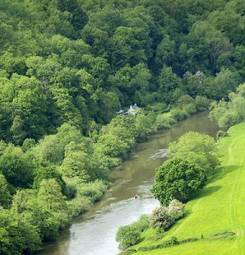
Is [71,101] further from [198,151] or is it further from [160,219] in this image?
[160,219]

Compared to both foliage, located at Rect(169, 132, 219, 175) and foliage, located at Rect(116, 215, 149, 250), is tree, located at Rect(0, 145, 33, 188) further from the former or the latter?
foliage, located at Rect(169, 132, 219, 175)

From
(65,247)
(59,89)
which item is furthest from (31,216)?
(59,89)

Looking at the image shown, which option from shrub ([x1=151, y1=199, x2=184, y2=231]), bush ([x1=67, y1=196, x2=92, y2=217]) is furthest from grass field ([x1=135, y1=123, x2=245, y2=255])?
bush ([x1=67, y1=196, x2=92, y2=217])

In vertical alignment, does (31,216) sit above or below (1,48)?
below

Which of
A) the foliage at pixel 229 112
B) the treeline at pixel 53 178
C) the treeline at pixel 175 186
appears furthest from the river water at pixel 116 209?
the foliage at pixel 229 112

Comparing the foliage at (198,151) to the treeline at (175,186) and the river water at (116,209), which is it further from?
the river water at (116,209)

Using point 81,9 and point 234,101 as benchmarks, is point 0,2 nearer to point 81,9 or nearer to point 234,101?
point 81,9

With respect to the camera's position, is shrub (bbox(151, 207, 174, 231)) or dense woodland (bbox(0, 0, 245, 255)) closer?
shrub (bbox(151, 207, 174, 231))
